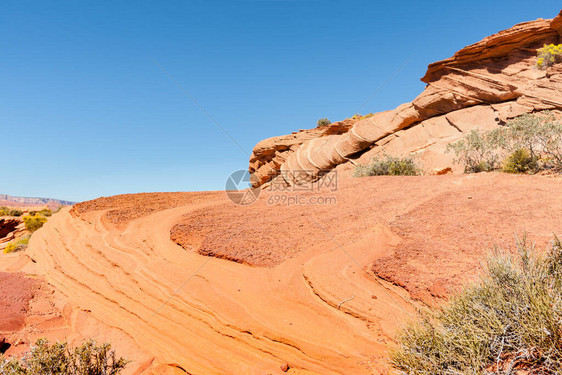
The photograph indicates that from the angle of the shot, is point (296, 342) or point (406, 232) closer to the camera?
point (296, 342)

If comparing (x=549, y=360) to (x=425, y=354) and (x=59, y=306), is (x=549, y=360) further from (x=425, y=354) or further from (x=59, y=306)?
(x=59, y=306)

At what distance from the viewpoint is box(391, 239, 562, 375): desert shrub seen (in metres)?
2.10

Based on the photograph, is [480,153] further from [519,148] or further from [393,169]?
[393,169]

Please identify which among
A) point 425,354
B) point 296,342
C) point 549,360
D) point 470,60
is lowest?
point 296,342

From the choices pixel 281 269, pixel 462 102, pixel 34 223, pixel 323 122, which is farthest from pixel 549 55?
pixel 34 223

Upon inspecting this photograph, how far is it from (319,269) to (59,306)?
5.20 metres

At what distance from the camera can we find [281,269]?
5.66 meters

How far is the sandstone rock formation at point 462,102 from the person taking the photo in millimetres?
17922

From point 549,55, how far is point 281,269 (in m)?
22.6

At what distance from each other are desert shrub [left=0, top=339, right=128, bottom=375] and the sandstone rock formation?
717 inches

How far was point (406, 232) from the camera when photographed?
20.4 ft

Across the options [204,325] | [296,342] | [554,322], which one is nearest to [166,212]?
[204,325]

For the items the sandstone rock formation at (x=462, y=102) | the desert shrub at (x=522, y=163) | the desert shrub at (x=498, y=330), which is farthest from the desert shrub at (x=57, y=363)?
the sandstone rock formation at (x=462, y=102)

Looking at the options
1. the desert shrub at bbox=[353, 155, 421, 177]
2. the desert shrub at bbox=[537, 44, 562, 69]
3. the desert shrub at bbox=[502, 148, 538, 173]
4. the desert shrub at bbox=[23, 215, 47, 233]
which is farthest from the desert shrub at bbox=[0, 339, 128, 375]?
the desert shrub at bbox=[537, 44, 562, 69]
